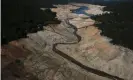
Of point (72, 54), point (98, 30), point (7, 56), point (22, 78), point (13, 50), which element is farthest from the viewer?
point (98, 30)

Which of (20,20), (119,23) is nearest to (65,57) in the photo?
(20,20)

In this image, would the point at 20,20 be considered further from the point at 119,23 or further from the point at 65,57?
the point at 119,23

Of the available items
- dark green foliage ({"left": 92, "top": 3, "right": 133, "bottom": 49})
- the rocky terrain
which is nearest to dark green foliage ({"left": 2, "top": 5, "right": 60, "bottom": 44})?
the rocky terrain

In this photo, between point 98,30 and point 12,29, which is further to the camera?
point 98,30

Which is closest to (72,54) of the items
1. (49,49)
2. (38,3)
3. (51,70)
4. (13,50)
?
(49,49)

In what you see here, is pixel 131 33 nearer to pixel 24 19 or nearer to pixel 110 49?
pixel 110 49

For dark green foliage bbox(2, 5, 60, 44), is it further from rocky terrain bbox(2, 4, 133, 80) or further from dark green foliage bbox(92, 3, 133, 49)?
dark green foliage bbox(92, 3, 133, 49)

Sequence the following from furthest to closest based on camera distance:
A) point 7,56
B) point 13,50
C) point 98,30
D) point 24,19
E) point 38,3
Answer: point 38,3 → point 98,30 → point 24,19 → point 13,50 → point 7,56

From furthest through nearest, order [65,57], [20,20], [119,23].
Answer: [119,23]
[20,20]
[65,57]

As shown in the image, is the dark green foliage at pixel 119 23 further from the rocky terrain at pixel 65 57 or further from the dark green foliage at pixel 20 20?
the dark green foliage at pixel 20 20
